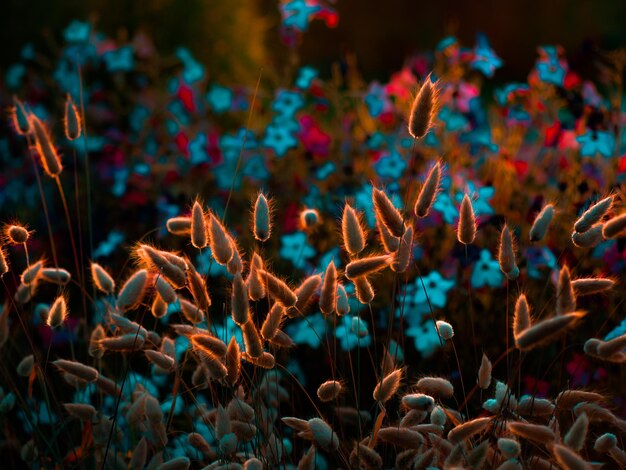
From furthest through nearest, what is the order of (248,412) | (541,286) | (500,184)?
(500,184) → (541,286) → (248,412)

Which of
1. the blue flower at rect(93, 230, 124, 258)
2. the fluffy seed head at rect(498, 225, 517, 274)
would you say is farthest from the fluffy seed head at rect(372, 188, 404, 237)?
the blue flower at rect(93, 230, 124, 258)

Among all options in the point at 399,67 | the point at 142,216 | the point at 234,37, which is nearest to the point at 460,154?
the point at 142,216

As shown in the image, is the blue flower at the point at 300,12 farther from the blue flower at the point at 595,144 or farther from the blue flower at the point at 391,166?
the blue flower at the point at 595,144

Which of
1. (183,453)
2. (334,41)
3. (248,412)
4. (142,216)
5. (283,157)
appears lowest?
(183,453)

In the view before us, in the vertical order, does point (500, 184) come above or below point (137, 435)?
above

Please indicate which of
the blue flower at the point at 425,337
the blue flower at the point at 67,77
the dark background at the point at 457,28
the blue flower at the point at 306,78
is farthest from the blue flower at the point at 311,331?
the dark background at the point at 457,28

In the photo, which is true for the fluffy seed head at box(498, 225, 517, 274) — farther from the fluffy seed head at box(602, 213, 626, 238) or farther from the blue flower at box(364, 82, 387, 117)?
the blue flower at box(364, 82, 387, 117)

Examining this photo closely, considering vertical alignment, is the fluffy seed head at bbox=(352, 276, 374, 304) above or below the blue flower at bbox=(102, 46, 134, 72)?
below

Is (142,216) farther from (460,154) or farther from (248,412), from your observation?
(248,412)
